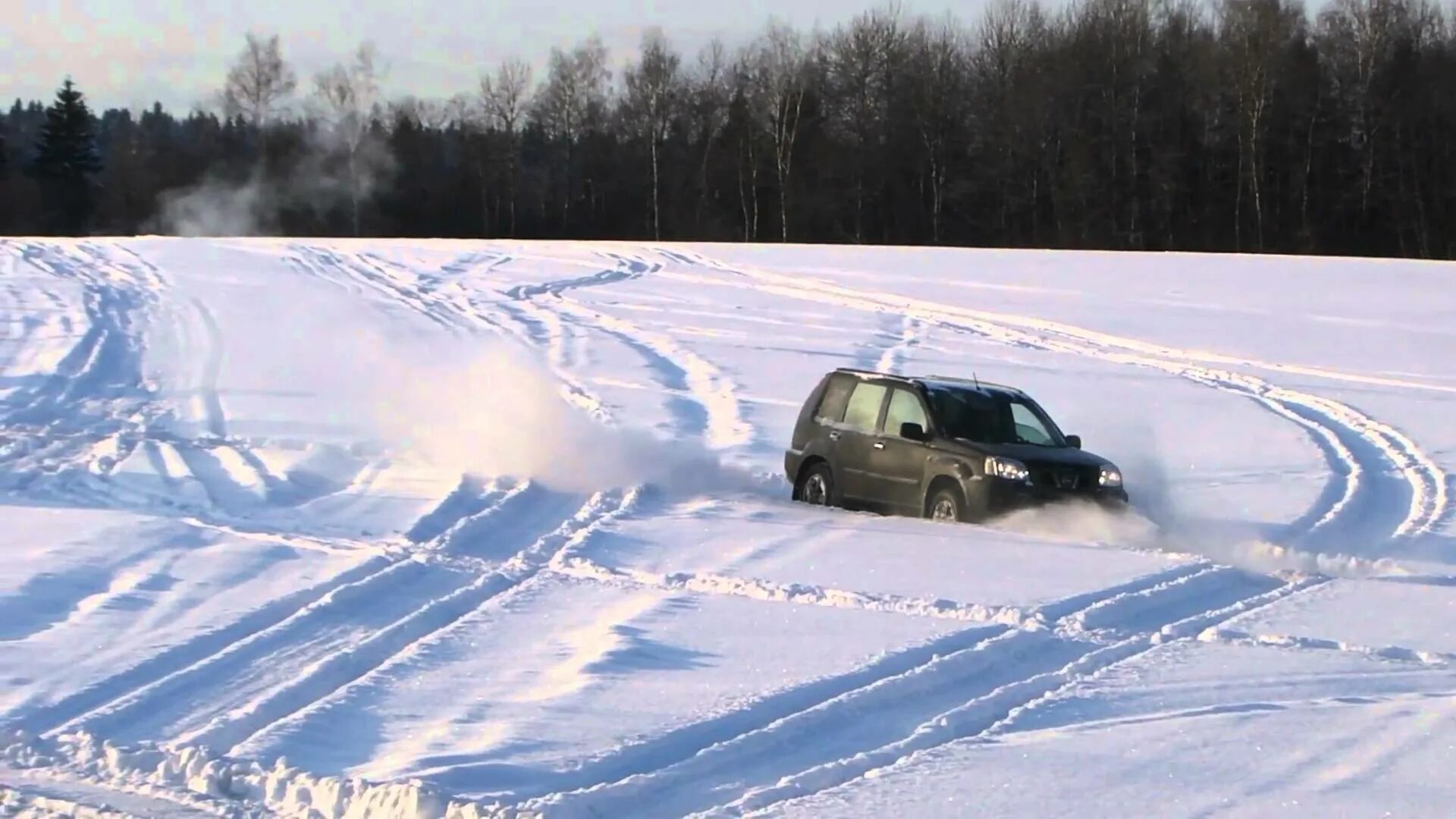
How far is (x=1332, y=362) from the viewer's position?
27.0m

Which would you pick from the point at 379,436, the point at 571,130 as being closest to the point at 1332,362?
the point at 379,436

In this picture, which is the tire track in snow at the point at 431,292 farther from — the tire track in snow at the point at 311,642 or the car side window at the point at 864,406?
the tire track in snow at the point at 311,642

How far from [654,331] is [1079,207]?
1529 inches

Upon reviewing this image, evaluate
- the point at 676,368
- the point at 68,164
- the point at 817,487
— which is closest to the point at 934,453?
the point at 817,487

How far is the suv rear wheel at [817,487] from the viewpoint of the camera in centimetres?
1506

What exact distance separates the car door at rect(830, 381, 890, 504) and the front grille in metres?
1.60

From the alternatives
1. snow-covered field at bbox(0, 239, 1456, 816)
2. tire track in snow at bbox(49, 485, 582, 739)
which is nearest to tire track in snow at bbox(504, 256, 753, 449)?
snow-covered field at bbox(0, 239, 1456, 816)

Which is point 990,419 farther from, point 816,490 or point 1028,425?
point 816,490

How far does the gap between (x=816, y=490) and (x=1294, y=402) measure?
1071cm

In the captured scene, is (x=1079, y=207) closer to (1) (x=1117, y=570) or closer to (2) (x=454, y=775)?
(1) (x=1117, y=570)

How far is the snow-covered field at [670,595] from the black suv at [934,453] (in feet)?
1.07

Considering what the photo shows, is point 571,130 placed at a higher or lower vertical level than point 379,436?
higher

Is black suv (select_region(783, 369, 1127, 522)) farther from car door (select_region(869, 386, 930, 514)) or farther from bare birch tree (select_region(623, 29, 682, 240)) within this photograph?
bare birch tree (select_region(623, 29, 682, 240))

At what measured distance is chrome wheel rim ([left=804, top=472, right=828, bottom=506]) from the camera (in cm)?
1512
